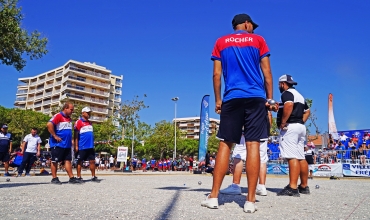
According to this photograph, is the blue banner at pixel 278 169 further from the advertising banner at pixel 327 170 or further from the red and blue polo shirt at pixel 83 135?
the red and blue polo shirt at pixel 83 135

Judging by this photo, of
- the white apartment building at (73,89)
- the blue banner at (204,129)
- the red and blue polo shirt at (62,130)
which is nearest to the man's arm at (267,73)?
the red and blue polo shirt at (62,130)

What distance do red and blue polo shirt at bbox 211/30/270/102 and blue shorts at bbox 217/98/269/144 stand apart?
8 cm

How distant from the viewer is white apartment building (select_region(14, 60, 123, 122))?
9625cm

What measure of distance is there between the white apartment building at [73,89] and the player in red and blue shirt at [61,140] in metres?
90.5

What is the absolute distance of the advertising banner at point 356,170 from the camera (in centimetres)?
1673

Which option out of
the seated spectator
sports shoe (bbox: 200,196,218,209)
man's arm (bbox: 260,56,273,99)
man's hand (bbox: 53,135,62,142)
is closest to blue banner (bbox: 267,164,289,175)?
the seated spectator

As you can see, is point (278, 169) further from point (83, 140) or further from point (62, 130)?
point (62, 130)

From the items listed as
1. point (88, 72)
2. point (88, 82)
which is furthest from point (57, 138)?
point (88, 72)

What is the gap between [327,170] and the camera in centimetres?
1820

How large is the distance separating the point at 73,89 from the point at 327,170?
286 feet

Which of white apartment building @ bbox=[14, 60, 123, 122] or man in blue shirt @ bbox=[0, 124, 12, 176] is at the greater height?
white apartment building @ bbox=[14, 60, 123, 122]

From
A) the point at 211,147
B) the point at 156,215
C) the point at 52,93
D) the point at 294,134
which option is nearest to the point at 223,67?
the point at 156,215

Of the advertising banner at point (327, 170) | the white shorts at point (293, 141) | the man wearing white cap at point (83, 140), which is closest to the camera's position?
the white shorts at point (293, 141)

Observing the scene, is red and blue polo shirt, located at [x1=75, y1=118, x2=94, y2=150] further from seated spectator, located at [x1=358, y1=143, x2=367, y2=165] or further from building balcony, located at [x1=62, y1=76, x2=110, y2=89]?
building balcony, located at [x1=62, y1=76, x2=110, y2=89]
